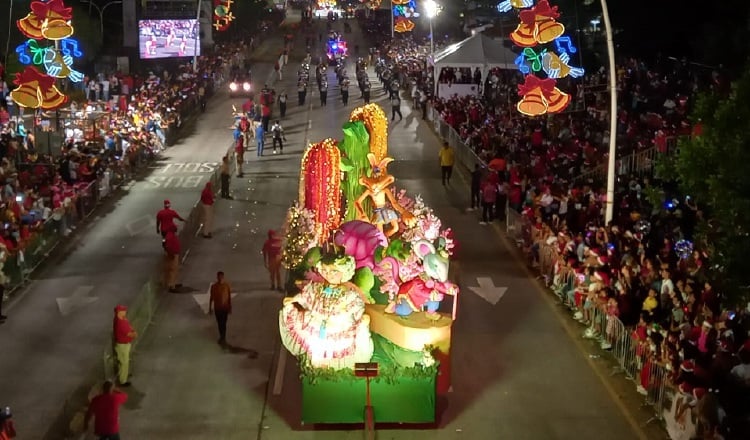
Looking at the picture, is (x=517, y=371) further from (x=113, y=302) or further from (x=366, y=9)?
(x=366, y=9)

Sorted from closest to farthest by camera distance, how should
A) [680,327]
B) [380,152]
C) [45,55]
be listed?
[680,327], [380,152], [45,55]

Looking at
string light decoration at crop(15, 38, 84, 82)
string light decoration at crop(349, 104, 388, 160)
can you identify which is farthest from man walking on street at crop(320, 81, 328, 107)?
string light decoration at crop(349, 104, 388, 160)

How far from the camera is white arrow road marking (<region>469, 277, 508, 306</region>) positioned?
822 inches

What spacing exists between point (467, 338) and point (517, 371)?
178 centimetres

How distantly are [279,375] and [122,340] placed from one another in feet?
7.88

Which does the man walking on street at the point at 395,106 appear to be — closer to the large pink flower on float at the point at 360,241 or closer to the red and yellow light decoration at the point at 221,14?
the red and yellow light decoration at the point at 221,14

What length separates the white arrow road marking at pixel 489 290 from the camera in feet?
68.5

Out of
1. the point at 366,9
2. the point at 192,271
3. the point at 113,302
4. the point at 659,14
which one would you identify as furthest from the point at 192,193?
the point at 366,9

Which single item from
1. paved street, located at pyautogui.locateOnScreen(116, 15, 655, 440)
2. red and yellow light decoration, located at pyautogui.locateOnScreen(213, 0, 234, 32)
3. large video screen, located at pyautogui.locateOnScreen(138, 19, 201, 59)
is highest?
red and yellow light decoration, located at pyautogui.locateOnScreen(213, 0, 234, 32)

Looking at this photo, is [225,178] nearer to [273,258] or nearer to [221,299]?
[273,258]

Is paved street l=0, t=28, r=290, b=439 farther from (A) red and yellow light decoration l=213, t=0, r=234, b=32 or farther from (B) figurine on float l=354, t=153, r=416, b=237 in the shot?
(A) red and yellow light decoration l=213, t=0, r=234, b=32

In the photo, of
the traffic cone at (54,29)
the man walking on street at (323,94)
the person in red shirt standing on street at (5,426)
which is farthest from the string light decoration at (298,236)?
the man walking on street at (323,94)

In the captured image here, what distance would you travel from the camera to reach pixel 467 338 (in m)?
18.3

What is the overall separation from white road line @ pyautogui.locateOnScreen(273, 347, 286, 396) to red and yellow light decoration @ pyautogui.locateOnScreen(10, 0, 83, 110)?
42.7 ft
